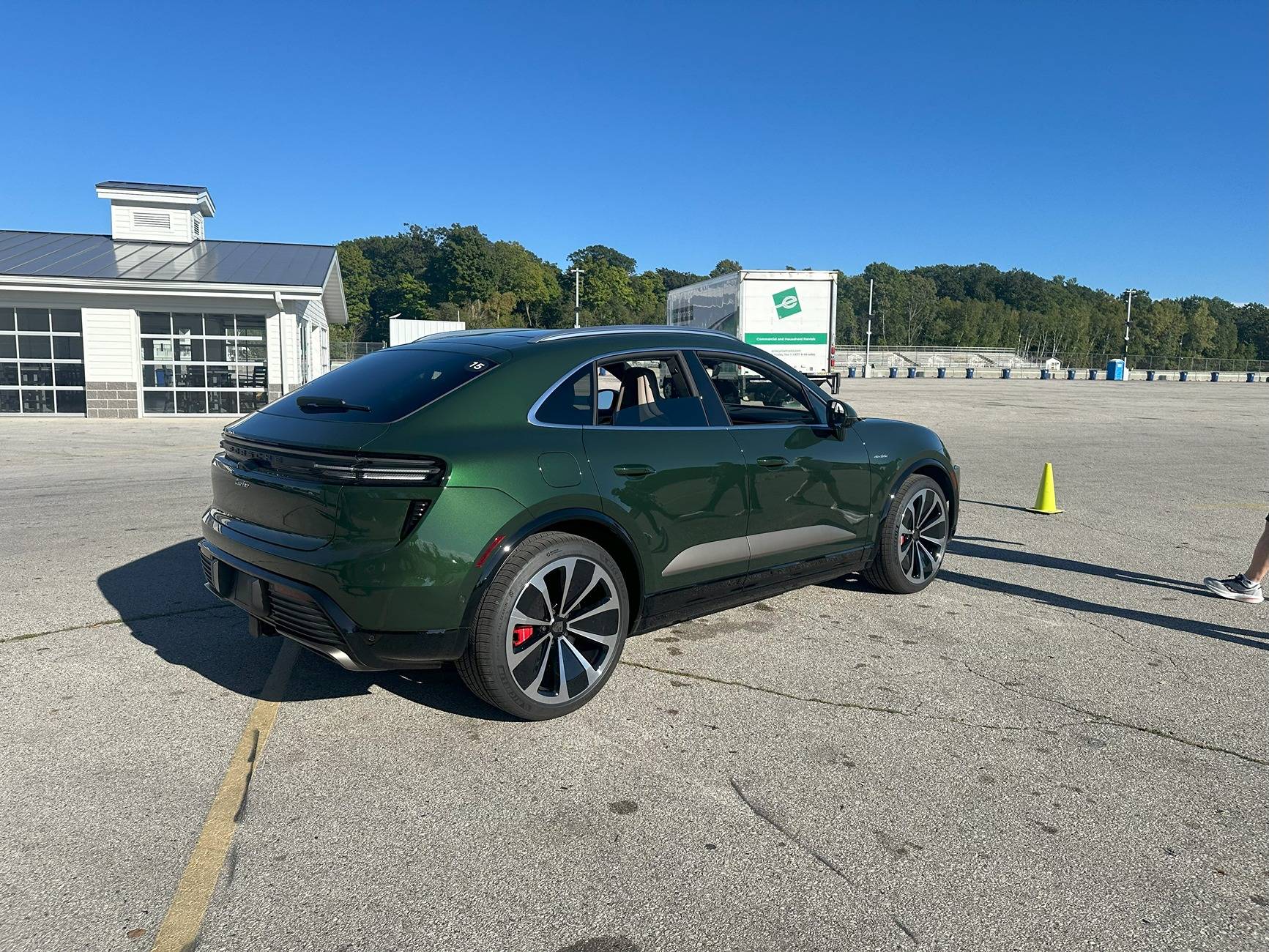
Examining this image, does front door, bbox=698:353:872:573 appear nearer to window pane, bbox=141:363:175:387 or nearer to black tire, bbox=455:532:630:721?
black tire, bbox=455:532:630:721

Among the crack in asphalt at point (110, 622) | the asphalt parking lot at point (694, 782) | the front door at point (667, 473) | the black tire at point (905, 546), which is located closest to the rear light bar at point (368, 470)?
the front door at point (667, 473)

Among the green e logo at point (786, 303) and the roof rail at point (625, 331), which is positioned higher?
the green e logo at point (786, 303)

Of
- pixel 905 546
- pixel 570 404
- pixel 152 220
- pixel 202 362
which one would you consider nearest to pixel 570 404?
pixel 570 404

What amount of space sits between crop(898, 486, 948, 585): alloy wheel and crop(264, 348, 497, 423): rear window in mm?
3012

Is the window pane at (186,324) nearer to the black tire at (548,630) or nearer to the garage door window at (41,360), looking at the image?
the garage door window at (41,360)

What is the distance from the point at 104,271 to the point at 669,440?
21.5 metres

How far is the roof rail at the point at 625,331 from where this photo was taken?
14.1ft

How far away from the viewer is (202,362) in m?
22.0

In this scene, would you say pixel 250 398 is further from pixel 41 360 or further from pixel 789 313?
pixel 789 313

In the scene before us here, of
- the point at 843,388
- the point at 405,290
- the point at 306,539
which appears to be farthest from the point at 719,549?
the point at 405,290

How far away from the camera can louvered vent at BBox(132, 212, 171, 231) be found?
25.4 meters

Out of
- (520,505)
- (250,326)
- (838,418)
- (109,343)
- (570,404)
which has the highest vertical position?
(250,326)

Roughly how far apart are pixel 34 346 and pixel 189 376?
351 cm

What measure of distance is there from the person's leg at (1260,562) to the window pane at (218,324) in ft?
71.1
